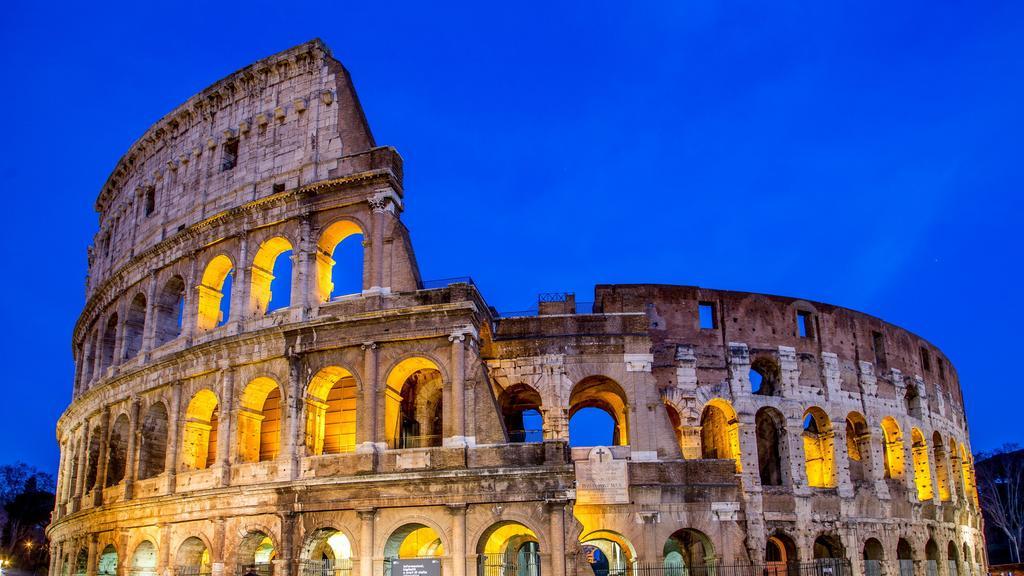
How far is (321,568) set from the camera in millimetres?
20375

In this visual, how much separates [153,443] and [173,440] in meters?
1.90

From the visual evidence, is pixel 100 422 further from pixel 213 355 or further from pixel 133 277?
pixel 213 355

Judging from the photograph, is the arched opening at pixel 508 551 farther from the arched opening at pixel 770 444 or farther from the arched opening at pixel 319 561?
the arched opening at pixel 770 444

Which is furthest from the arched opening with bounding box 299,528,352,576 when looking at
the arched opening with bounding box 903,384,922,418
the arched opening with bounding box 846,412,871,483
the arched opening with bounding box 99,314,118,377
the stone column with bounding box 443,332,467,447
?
the arched opening with bounding box 903,384,922,418

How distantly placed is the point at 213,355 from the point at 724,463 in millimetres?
13572

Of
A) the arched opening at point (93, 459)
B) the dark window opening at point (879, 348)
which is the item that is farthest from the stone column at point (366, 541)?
the dark window opening at point (879, 348)

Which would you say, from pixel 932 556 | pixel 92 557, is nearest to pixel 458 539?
pixel 92 557

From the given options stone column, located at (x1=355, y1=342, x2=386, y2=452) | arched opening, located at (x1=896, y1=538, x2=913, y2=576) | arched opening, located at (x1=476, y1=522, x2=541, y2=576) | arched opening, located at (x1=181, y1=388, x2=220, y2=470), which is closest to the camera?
arched opening, located at (x1=476, y1=522, x2=541, y2=576)

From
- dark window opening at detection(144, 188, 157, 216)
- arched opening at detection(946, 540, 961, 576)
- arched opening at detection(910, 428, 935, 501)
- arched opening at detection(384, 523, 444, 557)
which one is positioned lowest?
arched opening at detection(946, 540, 961, 576)

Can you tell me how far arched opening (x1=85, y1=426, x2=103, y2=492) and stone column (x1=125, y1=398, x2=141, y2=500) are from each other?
82.9 inches

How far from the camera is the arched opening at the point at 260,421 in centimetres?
2222

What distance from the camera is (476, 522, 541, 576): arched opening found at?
19.4 m

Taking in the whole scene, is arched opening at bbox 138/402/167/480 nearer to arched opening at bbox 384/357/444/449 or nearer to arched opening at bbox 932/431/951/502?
arched opening at bbox 384/357/444/449

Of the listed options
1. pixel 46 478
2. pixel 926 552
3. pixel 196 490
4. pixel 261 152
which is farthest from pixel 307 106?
pixel 46 478
